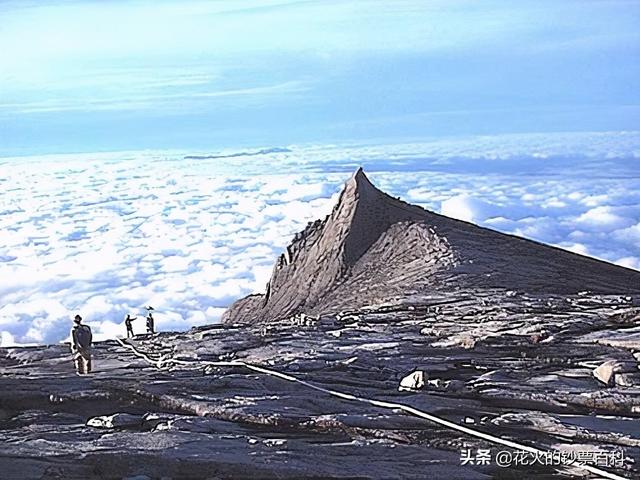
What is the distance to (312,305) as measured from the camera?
34156 millimetres

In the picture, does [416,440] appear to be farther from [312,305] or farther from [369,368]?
[312,305]

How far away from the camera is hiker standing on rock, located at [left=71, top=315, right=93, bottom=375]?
1830cm

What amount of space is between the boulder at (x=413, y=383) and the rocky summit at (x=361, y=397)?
0.11 feet

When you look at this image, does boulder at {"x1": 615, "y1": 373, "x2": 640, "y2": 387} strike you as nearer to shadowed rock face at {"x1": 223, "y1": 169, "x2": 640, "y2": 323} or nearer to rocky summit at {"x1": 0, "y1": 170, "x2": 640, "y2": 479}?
rocky summit at {"x1": 0, "y1": 170, "x2": 640, "y2": 479}

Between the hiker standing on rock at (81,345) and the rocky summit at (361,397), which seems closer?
the rocky summit at (361,397)

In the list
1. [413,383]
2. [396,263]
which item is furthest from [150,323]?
[413,383]

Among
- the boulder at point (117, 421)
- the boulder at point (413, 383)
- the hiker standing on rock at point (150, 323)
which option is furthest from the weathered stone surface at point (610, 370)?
the hiker standing on rock at point (150, 323)

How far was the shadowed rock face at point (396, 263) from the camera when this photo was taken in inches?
1209

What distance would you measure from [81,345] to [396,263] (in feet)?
57.5

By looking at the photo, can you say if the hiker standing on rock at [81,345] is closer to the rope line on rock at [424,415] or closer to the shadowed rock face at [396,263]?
the rope line on rock at [424,415]

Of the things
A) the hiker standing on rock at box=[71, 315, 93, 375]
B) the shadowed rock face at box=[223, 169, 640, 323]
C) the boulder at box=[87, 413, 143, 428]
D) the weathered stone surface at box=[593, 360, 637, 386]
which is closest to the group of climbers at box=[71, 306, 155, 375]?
the hiker standing on rock at box=[71, 315, 93, 375]

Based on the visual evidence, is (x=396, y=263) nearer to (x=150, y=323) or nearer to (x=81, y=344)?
(x=150, y=323)

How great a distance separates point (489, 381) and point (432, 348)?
4313 millimetres

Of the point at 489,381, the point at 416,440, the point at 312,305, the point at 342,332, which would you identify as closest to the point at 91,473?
the point at 416,440
